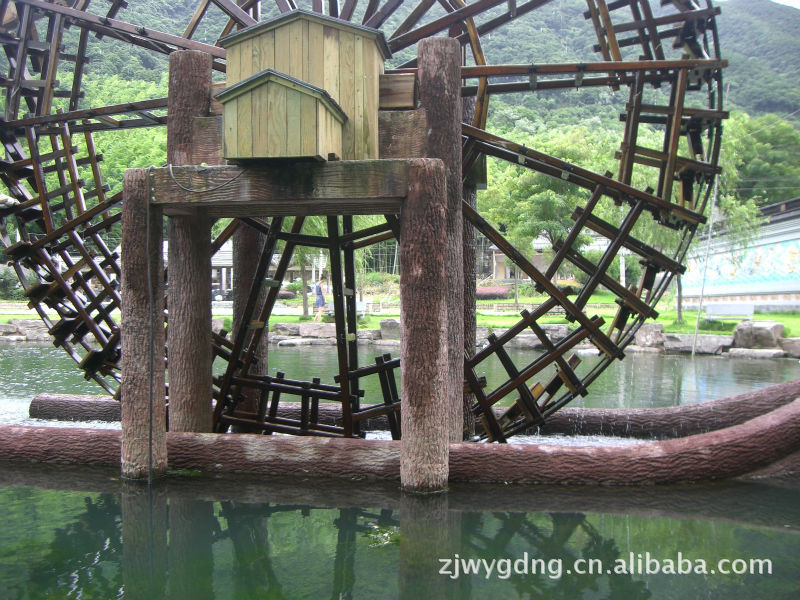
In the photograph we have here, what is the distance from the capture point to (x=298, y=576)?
16.6 ft

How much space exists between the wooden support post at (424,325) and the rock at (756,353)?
1812 centimetres

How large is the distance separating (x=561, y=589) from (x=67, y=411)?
810cm

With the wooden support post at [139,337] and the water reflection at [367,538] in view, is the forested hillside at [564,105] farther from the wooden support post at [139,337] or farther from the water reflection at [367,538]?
the wooden support post at [139,337]

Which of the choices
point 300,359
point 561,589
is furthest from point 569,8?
point 561,589

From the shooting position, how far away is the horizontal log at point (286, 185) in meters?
6.36

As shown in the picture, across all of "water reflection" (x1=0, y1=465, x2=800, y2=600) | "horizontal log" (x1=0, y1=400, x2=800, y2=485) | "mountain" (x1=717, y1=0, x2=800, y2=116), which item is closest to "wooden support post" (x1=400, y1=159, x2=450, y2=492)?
"water reflection" (x1=0, y1=465, x2=800, y2=600)

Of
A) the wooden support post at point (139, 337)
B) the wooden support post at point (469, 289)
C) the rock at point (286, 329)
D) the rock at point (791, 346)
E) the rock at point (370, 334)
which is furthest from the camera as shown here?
the rock at point (286, 329)

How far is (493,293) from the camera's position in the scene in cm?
4525

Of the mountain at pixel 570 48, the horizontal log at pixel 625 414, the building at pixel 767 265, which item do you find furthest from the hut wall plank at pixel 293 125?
the mountain at pixel 570 48

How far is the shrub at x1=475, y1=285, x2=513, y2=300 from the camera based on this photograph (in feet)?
146

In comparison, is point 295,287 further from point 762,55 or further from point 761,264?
point 762,55

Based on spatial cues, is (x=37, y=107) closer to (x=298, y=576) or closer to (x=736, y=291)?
(x=298, y=576)

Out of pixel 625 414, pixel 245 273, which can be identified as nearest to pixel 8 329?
pixel 245 273

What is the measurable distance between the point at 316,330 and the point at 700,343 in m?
12.4
